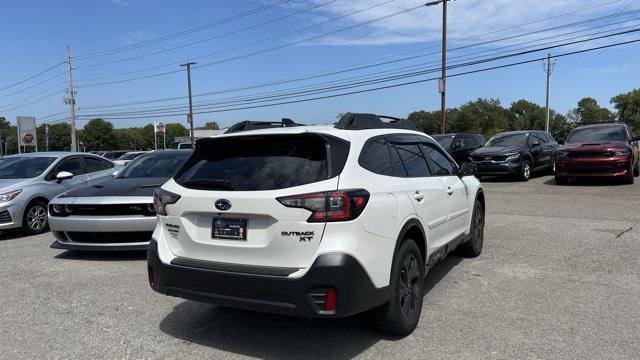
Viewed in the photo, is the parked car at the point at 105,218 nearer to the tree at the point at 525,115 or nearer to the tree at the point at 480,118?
the tree at the point at 480,118

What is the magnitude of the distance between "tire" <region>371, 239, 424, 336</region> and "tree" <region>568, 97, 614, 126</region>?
456 feet

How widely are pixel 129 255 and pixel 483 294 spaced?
15.3 feet

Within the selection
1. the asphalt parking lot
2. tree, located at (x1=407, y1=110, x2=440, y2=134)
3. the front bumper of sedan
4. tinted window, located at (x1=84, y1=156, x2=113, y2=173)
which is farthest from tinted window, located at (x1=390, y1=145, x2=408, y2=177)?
tree, located at (x1=407, y1=110, x2=440, y2=134)

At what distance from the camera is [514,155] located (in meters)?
15.5

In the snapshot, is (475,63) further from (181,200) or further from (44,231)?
(181,200)

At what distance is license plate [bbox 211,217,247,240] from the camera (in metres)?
3.42

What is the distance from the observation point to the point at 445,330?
395 cm

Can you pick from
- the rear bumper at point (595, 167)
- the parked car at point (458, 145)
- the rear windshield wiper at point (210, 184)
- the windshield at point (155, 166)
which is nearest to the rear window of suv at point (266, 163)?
the rear windshield wiper at point (210, 184)

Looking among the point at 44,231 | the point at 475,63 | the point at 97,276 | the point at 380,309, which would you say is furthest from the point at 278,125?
the point at 475,63

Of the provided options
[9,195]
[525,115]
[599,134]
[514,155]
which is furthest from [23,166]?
[525,115]

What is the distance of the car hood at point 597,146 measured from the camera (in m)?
13.0

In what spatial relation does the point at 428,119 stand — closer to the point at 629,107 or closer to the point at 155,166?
the point at 629,107

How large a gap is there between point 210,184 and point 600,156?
1262 centimetres

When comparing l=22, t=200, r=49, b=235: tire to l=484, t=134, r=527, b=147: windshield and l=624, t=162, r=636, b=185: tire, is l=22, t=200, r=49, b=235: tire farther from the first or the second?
l=624, t=162, r=636, b=185: tire
